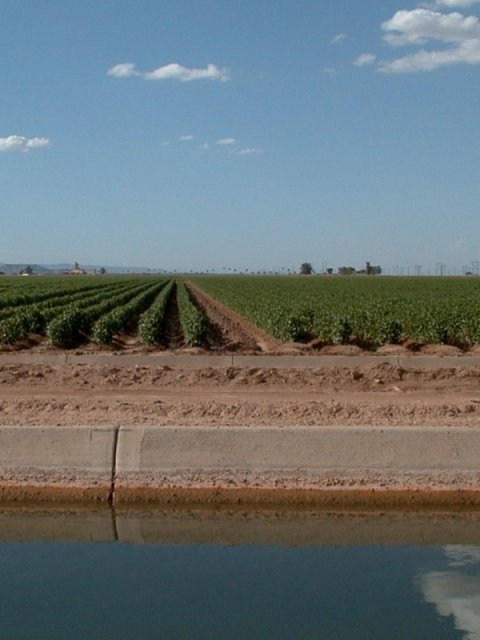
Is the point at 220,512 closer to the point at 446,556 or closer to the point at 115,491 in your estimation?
the point at 115,491

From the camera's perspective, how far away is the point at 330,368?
1587 centimetres

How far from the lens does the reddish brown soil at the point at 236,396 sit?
441 inches

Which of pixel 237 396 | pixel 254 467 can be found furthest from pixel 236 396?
pixel 254 467

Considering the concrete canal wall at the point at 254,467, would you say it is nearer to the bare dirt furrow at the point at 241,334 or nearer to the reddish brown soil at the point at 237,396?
the reddish brown soil at the point at 237,396

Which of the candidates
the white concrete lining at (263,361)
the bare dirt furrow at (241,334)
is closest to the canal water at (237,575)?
the white concrete lining at (263,361)

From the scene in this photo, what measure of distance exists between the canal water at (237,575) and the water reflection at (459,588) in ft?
0.05

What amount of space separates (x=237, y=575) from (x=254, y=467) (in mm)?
1876

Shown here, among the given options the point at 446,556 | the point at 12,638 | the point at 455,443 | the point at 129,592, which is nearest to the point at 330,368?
the point at 455,443

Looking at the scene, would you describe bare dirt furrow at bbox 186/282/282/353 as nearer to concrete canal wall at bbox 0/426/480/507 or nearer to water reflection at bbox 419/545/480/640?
concrete canal wall at bbox 0/426/480/507

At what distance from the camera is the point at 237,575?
302 inches

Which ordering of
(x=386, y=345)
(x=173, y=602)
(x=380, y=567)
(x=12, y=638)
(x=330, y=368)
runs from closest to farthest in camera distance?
(x=12, y=638)
(x=173, y=602)
(x=380, y=567)
(x=330, y=368)
(x=386, y=345)

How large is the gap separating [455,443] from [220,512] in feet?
8.30

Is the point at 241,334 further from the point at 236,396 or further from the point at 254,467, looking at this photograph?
the point at 254,467

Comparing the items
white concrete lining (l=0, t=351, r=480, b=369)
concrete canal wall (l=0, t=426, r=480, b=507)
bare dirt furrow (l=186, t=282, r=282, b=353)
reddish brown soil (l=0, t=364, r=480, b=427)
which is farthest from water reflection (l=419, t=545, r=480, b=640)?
bare dirt furrow (l=186, t=282, r=282, b=353)
